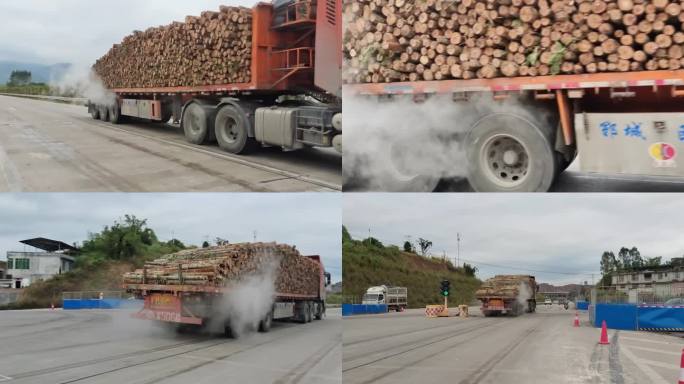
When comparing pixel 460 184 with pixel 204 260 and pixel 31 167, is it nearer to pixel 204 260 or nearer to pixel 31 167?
pixel 204 260

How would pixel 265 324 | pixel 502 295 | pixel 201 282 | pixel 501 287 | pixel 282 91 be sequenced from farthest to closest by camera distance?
1. pixel 501 287
2. pixel 502 295
3. pixel 265 324
4. pixel 282 91
5. pixel 201 282

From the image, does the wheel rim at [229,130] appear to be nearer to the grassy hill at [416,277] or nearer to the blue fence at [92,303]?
the grassy hill at [416,277]

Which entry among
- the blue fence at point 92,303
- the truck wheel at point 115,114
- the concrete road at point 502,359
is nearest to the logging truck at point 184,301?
the concrete road at point 502,359

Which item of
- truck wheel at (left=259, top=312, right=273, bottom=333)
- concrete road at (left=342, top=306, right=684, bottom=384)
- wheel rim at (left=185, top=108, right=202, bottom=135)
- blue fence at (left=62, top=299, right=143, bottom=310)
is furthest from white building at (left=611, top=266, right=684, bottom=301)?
blue fence at (left=62, top=299, right=143, bottom=310)

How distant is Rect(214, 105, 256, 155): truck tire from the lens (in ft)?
34.8

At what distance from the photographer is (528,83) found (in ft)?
20.6

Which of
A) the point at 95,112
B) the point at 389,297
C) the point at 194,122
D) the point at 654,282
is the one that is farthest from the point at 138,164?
the point at 389,297

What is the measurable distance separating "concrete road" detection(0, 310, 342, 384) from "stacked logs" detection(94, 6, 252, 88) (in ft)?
16.9

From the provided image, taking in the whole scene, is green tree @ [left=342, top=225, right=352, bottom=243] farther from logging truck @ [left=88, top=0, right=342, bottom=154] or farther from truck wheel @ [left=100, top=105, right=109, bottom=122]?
truck wheel @ [left=100, top=105, right=109, bottom=122]

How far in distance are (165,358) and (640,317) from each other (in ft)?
49.3

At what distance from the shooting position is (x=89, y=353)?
793cm

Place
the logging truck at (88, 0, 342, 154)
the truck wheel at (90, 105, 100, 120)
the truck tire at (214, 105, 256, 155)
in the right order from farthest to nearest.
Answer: the truck wheel at (90, 105, 100, 120) < the truck tire at (214, 105, 256, 155) < the logging truck at (88, 0, 342, 154)

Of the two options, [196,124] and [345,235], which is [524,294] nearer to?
[196,124]

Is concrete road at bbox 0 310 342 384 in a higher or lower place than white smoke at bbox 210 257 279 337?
lower
